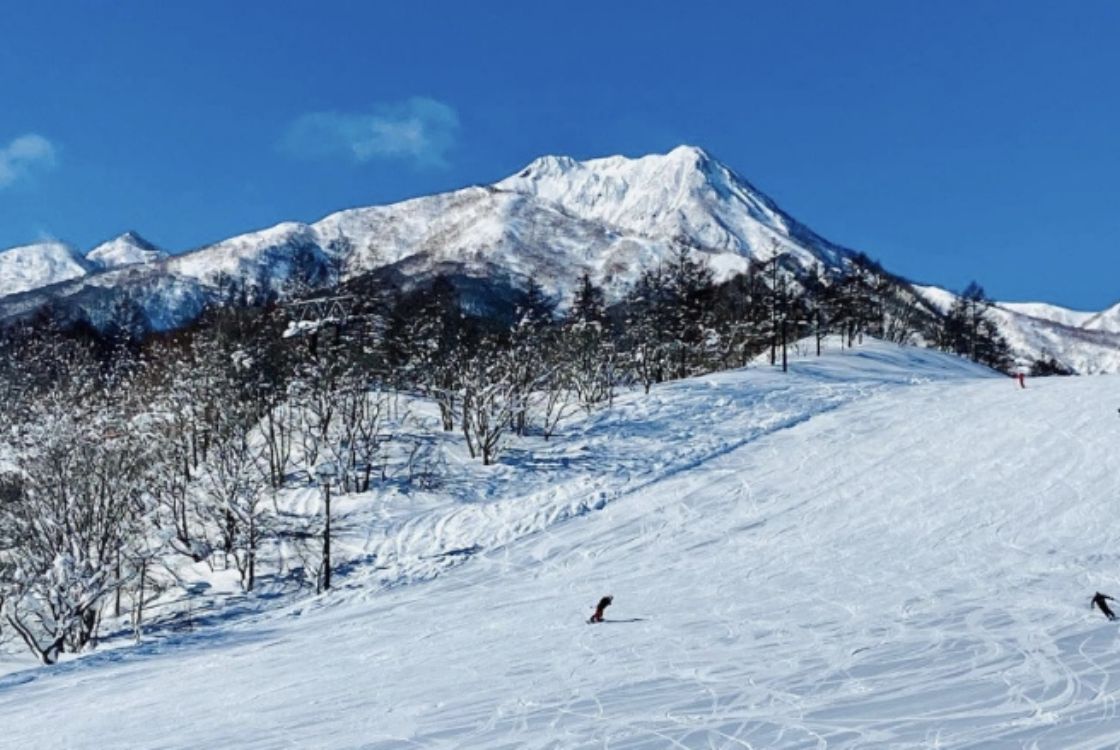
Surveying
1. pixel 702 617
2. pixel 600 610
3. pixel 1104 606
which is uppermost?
pixel 1104 606

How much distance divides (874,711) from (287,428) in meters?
34.0

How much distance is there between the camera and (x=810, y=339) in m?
74.9

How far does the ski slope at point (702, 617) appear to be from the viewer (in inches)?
476

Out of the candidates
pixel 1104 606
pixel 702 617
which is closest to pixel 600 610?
pixel 702 617

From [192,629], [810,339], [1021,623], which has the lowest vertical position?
[192,629]

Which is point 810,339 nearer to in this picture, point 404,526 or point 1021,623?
point 404,526

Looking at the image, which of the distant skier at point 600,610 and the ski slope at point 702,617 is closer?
the ski slope at point 702,617

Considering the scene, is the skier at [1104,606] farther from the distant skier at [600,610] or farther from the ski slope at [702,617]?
the distant skier at [600,610]

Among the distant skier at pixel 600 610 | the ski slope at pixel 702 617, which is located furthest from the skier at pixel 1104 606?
the distant skier at pixel 600 610

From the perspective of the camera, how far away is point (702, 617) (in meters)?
18.4

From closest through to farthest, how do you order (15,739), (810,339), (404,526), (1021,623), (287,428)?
(15,739)
(1021,623)
(404,526)
(287,428)
(810,339)

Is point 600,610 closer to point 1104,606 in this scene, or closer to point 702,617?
point 702,617

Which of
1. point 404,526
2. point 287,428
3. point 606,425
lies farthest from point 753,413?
point 287,428

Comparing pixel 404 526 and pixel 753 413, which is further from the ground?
pixel 753 413
